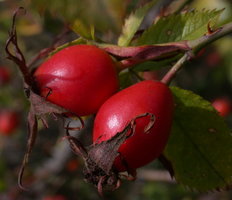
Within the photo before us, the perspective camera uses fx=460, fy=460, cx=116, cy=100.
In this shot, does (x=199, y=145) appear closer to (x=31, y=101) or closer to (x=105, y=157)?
(x=105, y=157)

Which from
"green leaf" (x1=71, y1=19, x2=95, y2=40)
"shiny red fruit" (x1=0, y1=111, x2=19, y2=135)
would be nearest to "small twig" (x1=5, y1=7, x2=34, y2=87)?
"green leaf" (x1=71, y1=19, x2=95, y2=40)

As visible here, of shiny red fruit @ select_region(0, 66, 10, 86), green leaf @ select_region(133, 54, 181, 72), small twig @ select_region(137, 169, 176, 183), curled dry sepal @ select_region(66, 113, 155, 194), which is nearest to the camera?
curled dry sepal @ select_region(66, 113, 155, 194)

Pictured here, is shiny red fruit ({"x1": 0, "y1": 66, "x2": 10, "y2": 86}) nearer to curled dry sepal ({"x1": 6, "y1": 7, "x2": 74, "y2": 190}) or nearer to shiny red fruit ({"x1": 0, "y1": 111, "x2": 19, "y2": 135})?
shiny red fruit ({"x1": 0, "y1": 111, "x2": 19, "y2": 135})

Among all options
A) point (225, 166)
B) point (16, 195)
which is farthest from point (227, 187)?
point (16, 195)

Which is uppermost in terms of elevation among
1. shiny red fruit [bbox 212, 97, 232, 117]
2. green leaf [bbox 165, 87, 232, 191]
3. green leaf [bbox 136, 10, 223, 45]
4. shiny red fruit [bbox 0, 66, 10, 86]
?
green leaf [bbox 136, 10, 223, 45]

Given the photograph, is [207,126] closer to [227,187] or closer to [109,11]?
[227,187]

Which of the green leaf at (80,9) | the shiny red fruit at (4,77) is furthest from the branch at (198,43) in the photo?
the shiny red fruit at (4,77)

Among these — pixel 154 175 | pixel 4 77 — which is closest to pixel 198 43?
pixel 154 175
